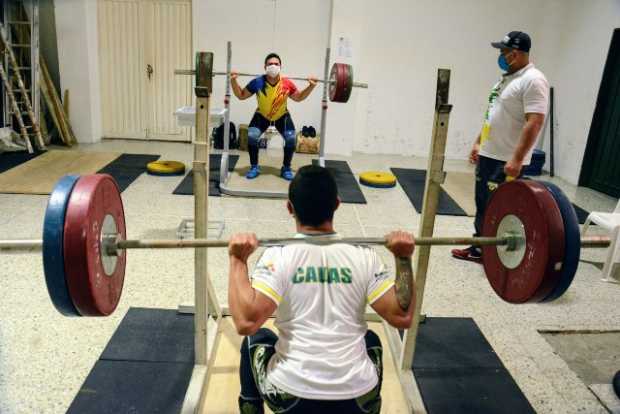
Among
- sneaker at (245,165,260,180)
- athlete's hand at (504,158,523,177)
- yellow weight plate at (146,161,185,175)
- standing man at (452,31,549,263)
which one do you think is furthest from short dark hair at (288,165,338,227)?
yellow weight plate at (146,161,185,175)

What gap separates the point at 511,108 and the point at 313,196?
2.10m

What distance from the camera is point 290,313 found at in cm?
132

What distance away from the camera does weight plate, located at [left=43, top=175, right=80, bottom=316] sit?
4.58 ft

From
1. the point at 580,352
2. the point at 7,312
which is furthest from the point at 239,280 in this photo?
the point at 580,352

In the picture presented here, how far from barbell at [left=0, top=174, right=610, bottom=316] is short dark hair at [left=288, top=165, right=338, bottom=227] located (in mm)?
53

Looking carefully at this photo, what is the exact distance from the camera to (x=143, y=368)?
2160mm

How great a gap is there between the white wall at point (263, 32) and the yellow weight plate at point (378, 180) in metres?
1.76

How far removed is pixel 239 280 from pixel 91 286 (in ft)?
1.43

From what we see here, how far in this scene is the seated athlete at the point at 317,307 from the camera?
1277mm

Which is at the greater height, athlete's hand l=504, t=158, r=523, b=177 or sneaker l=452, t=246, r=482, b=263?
athlete's hand l=504, t=158, r=523, b=177

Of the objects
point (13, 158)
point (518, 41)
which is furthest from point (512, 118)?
point (13, 158)

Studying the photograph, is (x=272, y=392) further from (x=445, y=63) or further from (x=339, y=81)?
(x=445, y=63)

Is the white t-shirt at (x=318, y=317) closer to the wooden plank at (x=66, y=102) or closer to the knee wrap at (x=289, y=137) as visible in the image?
the knee wrap at (x=289, y=137)

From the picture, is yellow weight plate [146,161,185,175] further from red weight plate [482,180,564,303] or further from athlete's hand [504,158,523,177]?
red weight plate [482,180,564,303]
